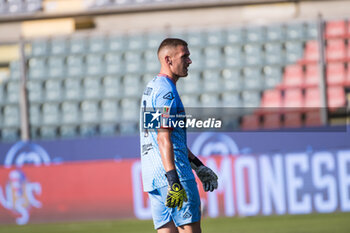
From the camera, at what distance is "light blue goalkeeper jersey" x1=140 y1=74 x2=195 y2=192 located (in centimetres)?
457

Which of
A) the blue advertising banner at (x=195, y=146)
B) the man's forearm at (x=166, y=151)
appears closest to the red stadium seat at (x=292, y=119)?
the blue advertising banner at (x=195, y=146)

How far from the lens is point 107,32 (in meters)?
15.4

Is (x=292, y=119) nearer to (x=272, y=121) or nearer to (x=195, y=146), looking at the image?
(x=272, y=121)

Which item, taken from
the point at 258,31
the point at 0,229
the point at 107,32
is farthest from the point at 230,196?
the point at 107,32

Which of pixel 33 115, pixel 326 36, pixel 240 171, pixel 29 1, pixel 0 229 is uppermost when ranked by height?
pixel 29 1

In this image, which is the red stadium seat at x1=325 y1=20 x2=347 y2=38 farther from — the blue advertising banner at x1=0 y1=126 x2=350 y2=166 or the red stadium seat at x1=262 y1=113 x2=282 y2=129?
the blue advertising banner at x1=0 y1=126 x2=350 y2=166

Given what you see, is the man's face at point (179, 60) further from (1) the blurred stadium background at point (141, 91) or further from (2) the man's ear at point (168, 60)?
(1) the blurred stadium background at point (141, 91)

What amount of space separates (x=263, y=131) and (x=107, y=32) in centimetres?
548

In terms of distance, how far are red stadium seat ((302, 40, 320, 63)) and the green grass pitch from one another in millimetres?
4759

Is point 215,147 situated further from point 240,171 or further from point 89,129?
point 89,129

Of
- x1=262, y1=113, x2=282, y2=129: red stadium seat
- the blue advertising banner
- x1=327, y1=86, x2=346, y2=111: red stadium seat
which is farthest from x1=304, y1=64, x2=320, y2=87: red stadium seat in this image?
the blue advertising banner

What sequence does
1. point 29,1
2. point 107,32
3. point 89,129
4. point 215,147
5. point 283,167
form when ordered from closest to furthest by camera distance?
point 283,167
point 215,147
point 89,129
point 107,32
point 29,1

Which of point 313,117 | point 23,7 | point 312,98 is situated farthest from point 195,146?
point 23,7

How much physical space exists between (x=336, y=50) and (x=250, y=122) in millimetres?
2648
